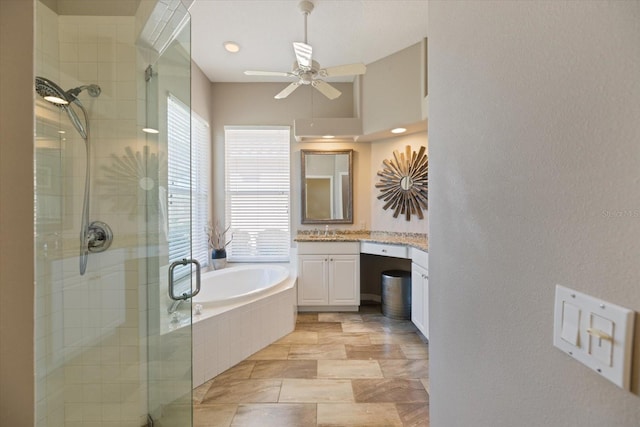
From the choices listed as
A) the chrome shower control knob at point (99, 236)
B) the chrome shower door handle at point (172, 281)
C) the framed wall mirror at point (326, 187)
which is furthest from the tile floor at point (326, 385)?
the framed wall mirror at point (326, 187)

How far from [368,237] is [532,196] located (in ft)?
10.5

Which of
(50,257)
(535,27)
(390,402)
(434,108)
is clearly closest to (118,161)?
(50,257)

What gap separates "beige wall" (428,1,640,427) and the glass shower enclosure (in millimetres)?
1639

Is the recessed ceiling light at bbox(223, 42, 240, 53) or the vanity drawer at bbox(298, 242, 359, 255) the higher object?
the recessed ceiling light at bbox(223, 42, 240, 53)

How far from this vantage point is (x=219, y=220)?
3.81 m

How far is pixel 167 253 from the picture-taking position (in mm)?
1712

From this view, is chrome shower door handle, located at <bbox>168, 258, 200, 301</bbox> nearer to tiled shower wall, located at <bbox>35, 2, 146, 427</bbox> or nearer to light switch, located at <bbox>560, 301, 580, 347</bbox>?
tiled shower wall, located at <bbox>35, 2, 146, 427</bbox>

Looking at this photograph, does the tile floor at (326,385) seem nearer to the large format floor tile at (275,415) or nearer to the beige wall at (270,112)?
the large format floor tile at (275,415)

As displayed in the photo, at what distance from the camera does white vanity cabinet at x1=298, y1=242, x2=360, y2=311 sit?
131 inches

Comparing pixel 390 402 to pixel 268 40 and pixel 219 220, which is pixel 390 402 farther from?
pixel 268 40

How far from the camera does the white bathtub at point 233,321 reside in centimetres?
205
